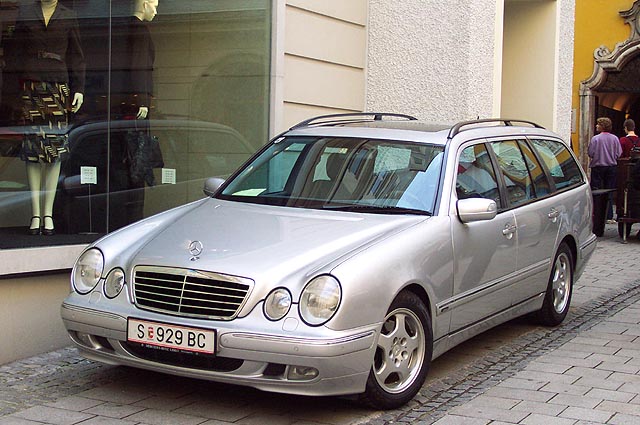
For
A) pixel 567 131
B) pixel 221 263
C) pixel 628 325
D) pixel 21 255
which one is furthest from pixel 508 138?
pixel 567 131

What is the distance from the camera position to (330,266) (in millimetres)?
5211

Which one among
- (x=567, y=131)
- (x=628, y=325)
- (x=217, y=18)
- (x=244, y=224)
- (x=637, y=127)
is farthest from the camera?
(x=637, y=127)

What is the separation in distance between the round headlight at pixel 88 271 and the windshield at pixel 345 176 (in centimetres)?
115

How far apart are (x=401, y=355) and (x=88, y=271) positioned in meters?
1.83

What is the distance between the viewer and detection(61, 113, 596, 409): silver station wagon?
5.11m

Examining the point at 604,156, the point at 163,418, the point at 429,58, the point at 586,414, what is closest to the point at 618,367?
the point at 586,414

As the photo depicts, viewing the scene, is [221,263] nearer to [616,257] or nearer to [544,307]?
[544,307]

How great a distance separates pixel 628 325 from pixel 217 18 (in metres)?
4.63

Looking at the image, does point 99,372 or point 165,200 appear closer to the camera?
point 99,372

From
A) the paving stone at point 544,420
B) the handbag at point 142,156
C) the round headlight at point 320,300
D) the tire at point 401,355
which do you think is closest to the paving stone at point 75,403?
the round headlight at point 320,300

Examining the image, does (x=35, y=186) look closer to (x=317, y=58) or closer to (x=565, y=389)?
(x=317, y=58)

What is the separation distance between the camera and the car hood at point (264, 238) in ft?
17.3

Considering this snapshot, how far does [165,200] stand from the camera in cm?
888

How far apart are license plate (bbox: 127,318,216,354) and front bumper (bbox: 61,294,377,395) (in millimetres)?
29
